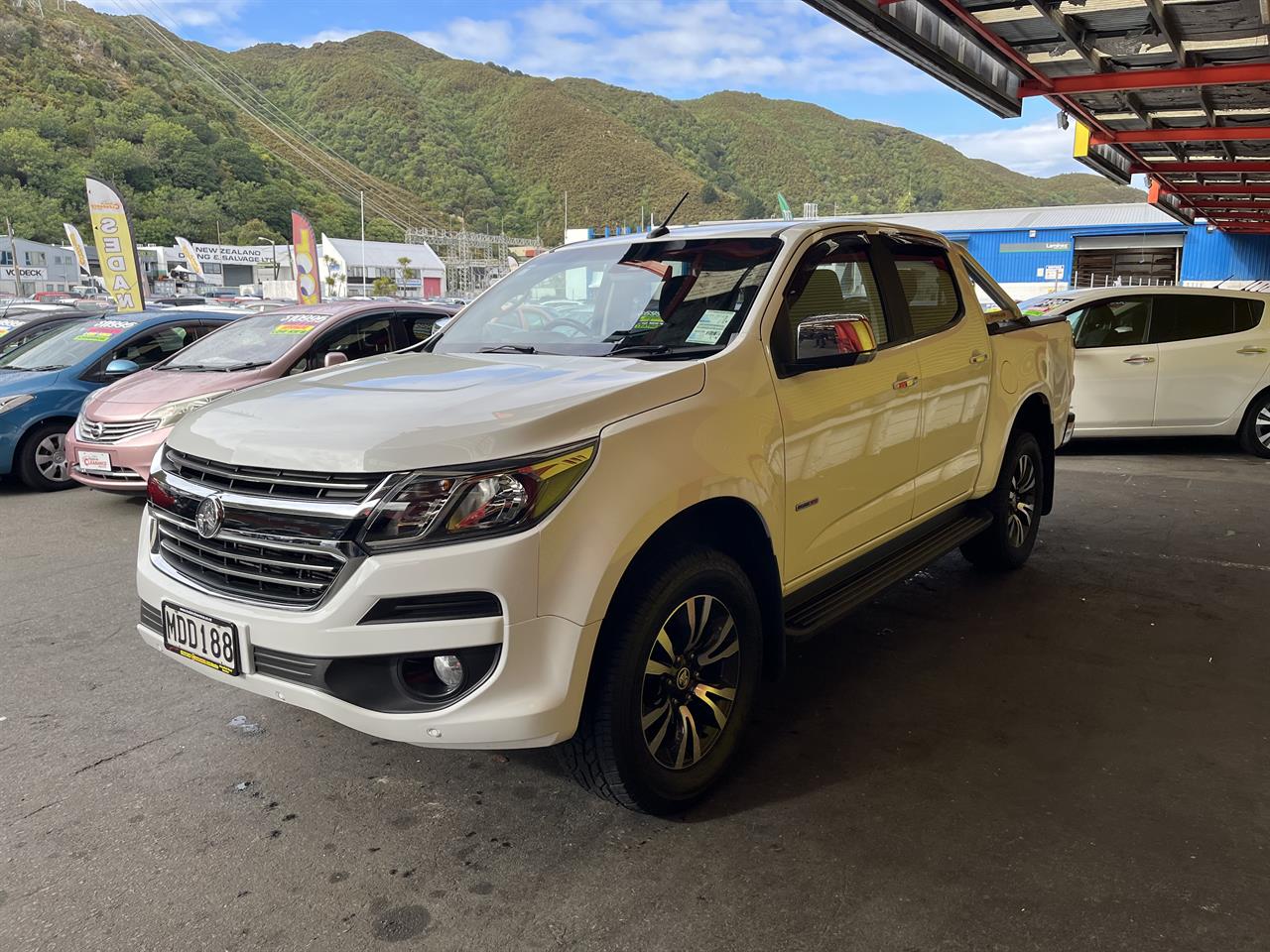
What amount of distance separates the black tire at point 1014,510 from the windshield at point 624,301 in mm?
2252

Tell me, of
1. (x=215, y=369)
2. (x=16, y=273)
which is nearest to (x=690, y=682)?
(x=215, y=369)

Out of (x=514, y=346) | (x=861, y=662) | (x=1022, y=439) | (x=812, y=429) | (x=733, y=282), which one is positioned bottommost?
(x=861, y=662)

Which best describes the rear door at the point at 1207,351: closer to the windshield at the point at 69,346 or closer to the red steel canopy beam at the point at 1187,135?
the red steel canopy beam at the point at 1187,135

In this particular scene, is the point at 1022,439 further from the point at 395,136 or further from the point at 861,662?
the point at 395,136

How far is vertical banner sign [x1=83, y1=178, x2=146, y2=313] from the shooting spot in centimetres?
1878

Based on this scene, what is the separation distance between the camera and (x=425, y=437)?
7.64 feet

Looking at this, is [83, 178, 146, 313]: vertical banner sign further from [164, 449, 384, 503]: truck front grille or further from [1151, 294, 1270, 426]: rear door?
[164, 449, 384, 503]: truck front grille

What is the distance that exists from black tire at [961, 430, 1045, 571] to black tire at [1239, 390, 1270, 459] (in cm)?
528

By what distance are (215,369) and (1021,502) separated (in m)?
6.10

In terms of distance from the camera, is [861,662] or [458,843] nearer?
[458,843]

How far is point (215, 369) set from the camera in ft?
24.3

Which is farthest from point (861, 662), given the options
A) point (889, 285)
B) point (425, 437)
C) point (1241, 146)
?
point (1241, 146)

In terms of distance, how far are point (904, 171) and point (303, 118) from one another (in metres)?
77.5

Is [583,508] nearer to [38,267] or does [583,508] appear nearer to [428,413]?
[428,413]
